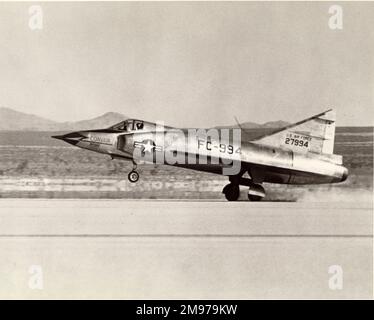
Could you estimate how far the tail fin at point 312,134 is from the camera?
1653 cm

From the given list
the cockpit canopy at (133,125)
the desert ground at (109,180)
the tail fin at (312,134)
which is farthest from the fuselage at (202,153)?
the desert ground at (109,180)

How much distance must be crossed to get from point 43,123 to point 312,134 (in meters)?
18.3

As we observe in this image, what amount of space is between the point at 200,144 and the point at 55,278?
7608mm

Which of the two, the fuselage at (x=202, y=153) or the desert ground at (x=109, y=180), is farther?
the desert ground at (x=109, y=180)

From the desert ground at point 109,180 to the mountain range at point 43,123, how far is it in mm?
1595

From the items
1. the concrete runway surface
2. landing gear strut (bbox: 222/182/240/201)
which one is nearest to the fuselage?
landing gear strut (bbox: 222/182/240/201)

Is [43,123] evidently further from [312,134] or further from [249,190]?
[312,134]

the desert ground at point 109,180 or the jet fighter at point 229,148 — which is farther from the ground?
the jet fighter at point 229,148

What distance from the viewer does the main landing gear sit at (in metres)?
17.3

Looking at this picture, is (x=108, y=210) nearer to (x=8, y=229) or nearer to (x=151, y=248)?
(x=8, y=229)

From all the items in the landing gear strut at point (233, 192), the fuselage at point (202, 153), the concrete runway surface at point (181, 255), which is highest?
the fuselage at point (202, 153)

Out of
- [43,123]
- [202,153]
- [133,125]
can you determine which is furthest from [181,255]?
[43,123]

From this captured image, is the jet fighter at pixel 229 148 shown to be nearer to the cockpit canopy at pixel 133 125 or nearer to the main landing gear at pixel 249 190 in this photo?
the cockpit canopy at pixel 133 125

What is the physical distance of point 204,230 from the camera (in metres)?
11.8
